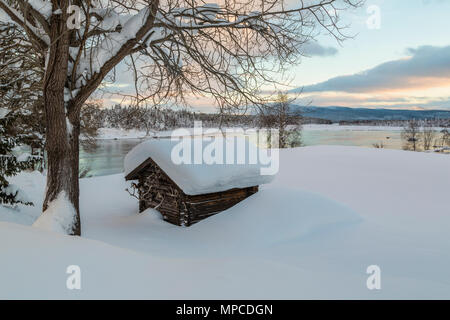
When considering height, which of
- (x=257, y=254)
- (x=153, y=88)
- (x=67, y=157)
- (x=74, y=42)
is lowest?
(x=257, y=254)

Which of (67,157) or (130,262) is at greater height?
(67,157)

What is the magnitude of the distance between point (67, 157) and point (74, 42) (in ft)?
7.45

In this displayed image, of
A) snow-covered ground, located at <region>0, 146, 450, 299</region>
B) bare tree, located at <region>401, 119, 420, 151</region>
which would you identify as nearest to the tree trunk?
snow-covered ground, located at <region>0, 146, 450, 299</region>

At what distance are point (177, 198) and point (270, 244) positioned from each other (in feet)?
9.29

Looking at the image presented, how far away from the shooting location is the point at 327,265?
4.52 meters

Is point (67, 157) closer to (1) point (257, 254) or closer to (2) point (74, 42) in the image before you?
(2) point (74, 42)

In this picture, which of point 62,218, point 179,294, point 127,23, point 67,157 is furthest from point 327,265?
point 127,23

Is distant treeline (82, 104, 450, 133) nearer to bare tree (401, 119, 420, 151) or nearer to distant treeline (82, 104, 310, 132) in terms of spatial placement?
distant treeline (82, 104, 310, 132)

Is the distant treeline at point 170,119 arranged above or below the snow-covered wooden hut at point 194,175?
above

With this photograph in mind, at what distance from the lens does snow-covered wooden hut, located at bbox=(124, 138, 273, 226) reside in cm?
716

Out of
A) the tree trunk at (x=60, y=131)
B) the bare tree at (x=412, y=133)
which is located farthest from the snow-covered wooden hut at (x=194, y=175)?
the bare tree at (x=412, y=133)

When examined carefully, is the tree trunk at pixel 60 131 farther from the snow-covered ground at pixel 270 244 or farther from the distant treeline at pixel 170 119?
the distant treeline at pixel 170 119

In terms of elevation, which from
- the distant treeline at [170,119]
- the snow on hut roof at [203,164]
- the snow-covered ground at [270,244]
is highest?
the distant treeline at [170,119]

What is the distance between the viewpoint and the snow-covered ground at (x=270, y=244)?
101 inches
